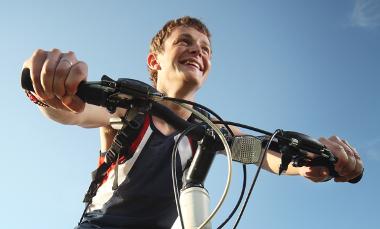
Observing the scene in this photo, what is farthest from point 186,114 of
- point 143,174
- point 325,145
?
point 325,145

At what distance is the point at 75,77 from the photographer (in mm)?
1748

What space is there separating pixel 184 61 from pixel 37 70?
2.25m

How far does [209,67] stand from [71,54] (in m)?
2.20

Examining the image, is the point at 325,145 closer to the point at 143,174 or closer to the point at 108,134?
the point at 143,174

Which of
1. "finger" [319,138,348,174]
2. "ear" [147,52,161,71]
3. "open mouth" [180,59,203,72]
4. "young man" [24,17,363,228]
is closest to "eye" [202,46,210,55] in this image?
"young man" [24,17,363,228]

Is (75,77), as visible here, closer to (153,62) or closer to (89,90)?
(89,90)

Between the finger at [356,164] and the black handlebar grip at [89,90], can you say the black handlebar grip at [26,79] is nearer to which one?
the black handlebar grip at [89,90]

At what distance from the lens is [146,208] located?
3473 mm

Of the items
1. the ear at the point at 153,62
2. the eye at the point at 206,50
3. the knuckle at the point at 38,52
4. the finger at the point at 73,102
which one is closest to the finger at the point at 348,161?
the finger at the point at 73,102

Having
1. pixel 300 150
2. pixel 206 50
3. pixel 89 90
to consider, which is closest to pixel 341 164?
pixel 300 150

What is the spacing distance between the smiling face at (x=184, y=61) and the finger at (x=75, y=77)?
196 centimetres

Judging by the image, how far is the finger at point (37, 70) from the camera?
173cm

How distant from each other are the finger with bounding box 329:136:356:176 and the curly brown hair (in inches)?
91.0

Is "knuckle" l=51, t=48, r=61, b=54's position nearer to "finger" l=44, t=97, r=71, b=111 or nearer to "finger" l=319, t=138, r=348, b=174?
"finger" l=44, t=97, r=71, b=111
